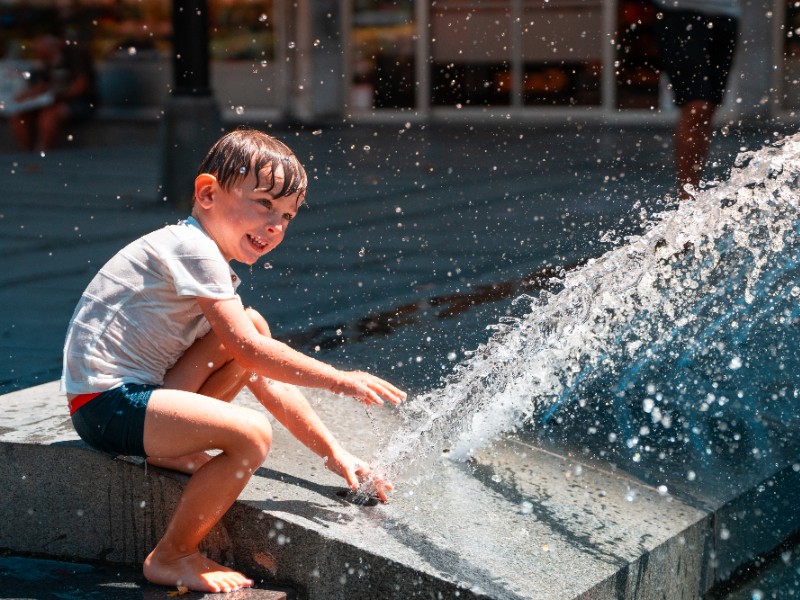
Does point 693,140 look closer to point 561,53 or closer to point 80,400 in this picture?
point 80,400

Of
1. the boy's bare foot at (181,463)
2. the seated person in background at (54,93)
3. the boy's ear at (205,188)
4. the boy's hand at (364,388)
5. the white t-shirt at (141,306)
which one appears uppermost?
the boy's ear at (205,188)

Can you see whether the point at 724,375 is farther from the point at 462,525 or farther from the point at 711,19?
the point at 711,19

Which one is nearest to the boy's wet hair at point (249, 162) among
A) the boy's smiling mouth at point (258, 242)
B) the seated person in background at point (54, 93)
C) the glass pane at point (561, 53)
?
the boy's smiling mouth at point (258, 242)

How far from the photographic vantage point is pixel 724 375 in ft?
12.9

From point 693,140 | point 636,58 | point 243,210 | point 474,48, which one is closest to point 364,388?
point 243,210

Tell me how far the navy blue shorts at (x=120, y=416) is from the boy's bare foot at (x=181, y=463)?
0.10m

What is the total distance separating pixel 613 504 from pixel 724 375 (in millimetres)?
1053

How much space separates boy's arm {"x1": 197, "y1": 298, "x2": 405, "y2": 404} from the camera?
2713 millimetres

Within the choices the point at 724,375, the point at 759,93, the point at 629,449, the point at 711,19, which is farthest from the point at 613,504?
the point at 759,93

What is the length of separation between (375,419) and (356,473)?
53 centimetres

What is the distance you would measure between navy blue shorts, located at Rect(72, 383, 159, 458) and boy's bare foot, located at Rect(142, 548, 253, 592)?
0.26 m

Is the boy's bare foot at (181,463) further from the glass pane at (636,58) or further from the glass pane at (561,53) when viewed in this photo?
the glass pane at (561,53)

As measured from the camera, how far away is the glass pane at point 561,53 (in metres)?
14.9

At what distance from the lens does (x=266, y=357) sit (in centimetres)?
276
